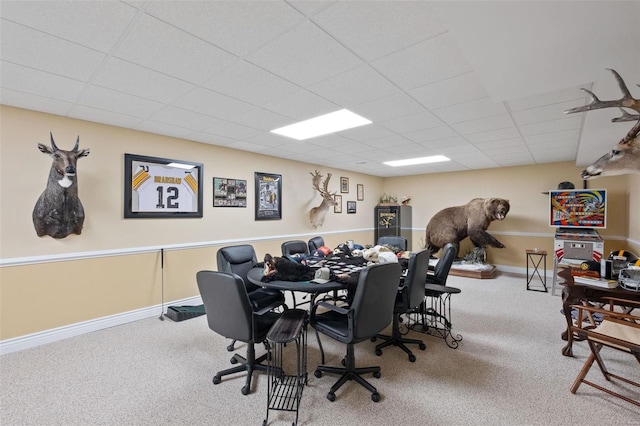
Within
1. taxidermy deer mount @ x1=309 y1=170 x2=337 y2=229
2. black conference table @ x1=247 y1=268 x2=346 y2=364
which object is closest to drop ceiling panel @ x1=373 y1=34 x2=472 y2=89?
black conference table @ x1=247 y1=268 x2=346 y2=364

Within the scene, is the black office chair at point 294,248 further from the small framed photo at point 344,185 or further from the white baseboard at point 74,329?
the small framed photo at point 344,185

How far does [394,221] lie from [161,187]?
577 centimetres

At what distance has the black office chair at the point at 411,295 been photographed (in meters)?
2.61

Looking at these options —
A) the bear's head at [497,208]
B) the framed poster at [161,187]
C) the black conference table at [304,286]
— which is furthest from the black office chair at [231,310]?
the bear's head at [497,208]

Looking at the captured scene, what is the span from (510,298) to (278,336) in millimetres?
4363

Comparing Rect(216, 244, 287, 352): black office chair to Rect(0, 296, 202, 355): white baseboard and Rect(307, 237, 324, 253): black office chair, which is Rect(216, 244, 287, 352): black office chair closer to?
Rect(307, 237, 324, 253): black office chair

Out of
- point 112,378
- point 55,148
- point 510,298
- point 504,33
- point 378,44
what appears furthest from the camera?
point 510,298

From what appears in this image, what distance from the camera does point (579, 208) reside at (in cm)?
503

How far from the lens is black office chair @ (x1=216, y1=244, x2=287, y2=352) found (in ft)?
9.32

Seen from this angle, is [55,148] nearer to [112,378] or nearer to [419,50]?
[112,378]

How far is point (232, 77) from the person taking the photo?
2256 mm

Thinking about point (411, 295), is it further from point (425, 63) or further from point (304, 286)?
point (425, 63)

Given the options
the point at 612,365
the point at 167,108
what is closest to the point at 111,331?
the point at 167,108

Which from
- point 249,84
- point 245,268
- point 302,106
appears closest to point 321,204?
point 245,268
